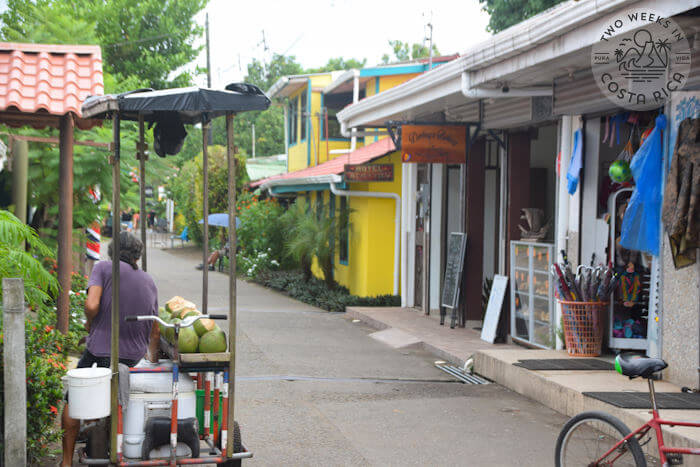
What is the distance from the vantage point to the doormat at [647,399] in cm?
682

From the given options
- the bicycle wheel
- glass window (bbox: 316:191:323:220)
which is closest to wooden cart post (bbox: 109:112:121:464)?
the bicycle wheel

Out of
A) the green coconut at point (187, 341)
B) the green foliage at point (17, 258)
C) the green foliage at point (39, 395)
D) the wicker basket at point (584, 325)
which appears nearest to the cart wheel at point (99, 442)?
the green foliage at point (39, 395)

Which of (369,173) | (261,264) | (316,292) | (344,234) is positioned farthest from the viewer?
(261,264)

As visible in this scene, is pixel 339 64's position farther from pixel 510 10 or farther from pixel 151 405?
pixel 151 405

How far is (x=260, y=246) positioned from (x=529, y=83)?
1482cm

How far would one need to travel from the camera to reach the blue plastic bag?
26.2 feet

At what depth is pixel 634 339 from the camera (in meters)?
9.11

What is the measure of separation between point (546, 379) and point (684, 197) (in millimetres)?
2217

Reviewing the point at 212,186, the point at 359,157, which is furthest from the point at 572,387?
the point at 212,186

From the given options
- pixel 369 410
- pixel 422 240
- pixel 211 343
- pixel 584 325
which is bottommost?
pixel 369 410

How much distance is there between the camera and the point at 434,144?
12.7 meters

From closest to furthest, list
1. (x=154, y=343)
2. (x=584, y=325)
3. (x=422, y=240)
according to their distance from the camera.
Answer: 1. (x=154, y=343)
2. (x=584, y=325)
3. (x=422, y=240)

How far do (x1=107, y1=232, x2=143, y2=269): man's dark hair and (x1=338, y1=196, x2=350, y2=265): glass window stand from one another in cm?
1289

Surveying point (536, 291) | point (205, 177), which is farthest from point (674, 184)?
point (205, 177)
